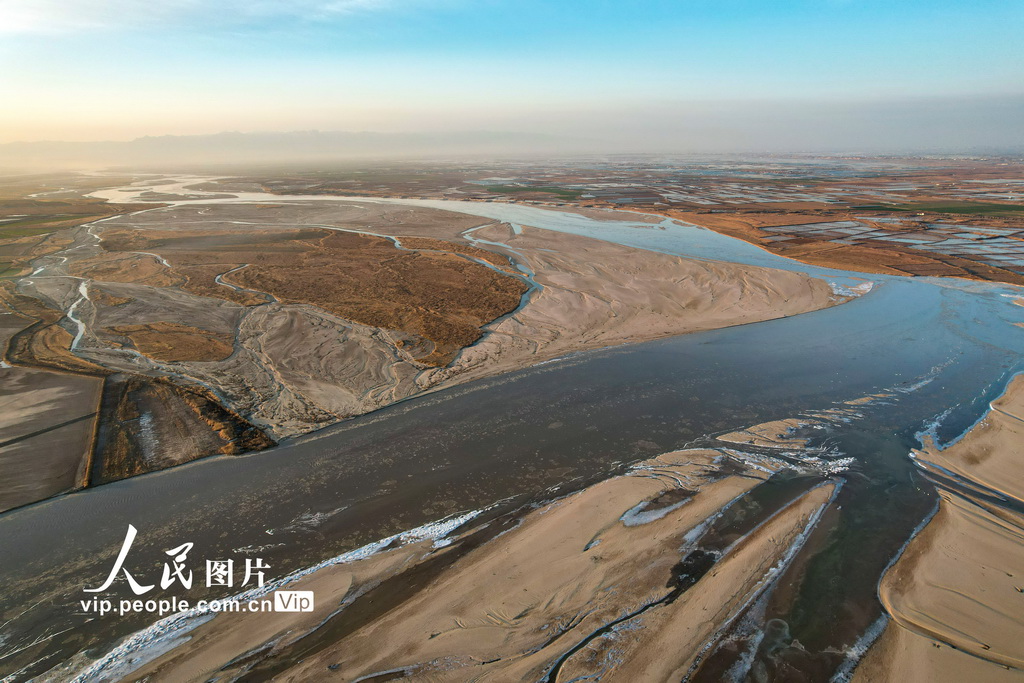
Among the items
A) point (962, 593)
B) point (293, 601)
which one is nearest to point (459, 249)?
point (293, 601)

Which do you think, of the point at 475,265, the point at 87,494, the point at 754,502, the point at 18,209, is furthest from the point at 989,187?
the point at 18,209

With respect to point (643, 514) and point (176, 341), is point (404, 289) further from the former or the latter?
point (643, 514)

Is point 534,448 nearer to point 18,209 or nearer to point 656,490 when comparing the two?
point 656,490

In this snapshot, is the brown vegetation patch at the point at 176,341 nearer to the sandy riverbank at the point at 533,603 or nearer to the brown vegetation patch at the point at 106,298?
the brown vegetation patch at the point at 106,298

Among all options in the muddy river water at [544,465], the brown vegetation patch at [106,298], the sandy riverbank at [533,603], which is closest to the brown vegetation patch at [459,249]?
the muddy river water at [544,465]

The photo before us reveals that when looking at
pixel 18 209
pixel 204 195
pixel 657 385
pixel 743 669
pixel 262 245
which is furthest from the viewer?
pixel 204 195

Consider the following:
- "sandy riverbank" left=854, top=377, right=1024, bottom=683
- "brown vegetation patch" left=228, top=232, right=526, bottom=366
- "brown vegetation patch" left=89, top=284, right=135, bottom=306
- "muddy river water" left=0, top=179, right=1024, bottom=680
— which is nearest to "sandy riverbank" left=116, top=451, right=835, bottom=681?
"muddy river water" left=0, top=179, right=1024, bottom=680

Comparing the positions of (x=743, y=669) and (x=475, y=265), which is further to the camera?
(x=475, y=265)
